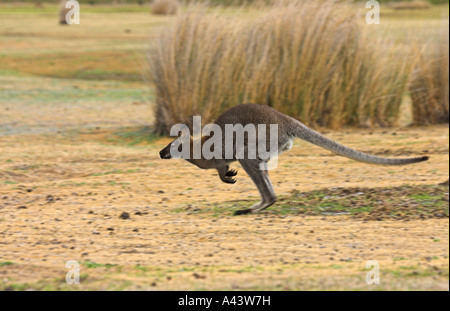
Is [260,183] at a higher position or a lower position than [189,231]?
higher

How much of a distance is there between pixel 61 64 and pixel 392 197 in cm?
1349

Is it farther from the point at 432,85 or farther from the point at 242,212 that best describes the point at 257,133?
the point at 432,85

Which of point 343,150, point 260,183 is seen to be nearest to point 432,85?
point 343,150

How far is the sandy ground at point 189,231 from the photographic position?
4219 millimetres

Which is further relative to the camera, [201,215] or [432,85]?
[432,85]

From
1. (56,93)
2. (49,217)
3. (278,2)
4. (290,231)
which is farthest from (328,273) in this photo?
(56,93)

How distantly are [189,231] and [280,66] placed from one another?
15.1 feet

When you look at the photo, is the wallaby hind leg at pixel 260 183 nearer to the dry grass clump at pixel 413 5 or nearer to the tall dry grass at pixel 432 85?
the tall dry grass at pixel 432 85

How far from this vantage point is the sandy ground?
4.22 metres

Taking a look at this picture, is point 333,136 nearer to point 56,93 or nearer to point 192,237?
point 192,237

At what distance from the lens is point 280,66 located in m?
9.50

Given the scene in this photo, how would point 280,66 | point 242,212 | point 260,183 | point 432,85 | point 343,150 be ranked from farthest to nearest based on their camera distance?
point 432,85 → point 280,66 → point 242,212 → point 260,183 → point 343,150

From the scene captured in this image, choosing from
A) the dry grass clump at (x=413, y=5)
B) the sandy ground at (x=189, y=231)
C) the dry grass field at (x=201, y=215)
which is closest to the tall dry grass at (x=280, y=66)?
the dry grass field at (x=201, y=215)

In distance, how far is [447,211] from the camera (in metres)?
5.46
